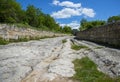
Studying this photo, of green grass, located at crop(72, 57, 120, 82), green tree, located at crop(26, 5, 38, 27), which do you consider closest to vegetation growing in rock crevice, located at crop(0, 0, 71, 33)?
green tree, located at crop(26, 5, 38, 27)

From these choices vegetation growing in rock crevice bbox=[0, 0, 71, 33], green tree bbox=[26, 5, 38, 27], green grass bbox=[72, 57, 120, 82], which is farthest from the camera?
green tree bbox=[26, 5, 38, 27]

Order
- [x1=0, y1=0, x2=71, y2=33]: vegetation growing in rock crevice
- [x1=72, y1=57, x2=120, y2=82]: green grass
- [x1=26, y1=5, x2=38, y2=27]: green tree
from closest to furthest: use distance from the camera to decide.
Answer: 1. [x1=72, y1=57, x2=120, y2=82]: green grass
2. [x1=0, y1=0, x2=71, y2=33]: vegetation growing in rock crevice
3. [x1=26, y1=5, x2=38, y2=27]: green tree

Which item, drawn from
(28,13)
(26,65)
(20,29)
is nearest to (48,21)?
(28,13)

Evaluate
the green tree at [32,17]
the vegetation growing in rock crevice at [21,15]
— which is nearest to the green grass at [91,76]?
the vegetation growing in rock crevice at [21,15]

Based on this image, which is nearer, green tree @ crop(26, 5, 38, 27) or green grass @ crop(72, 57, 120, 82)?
green grass @ crop(72, 57, 120, 82)

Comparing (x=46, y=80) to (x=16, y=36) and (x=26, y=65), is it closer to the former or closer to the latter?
(x=26, y=65)

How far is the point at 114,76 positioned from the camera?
565 centimetres

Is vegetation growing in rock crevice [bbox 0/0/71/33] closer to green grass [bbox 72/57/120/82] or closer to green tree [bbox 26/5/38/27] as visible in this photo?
green tree [bbox 26/5/38/27]

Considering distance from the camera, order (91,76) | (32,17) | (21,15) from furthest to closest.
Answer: (32,17), (21,15), (91,76)

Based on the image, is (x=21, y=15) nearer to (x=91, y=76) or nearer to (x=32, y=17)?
(x=32, y=17)

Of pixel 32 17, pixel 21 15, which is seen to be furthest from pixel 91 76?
pixel 32 17

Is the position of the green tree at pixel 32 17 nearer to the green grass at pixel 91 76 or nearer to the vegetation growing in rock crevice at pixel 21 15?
the vegetation growing in rock crevice at pixel 21 15

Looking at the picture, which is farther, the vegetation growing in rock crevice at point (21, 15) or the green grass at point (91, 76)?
the vegetation growing in rock crevice at point (21, 15)

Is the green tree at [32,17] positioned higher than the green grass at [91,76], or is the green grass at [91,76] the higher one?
the green tree at [32,17]
